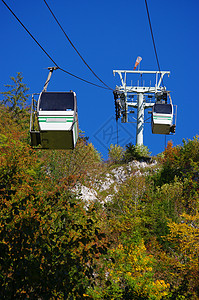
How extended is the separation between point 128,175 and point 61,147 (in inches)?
696

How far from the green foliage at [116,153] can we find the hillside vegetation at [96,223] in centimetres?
13

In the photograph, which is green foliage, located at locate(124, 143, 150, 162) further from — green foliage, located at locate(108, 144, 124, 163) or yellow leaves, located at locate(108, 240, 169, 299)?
yellow leaves, located at locate(108, 240, 169, 299)

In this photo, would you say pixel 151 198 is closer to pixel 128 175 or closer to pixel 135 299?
pixel 128 175

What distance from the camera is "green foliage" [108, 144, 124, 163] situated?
31.7 meters

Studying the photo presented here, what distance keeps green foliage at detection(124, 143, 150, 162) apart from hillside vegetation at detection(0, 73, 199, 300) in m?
0.09

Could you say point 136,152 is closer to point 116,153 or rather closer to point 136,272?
point 116,153

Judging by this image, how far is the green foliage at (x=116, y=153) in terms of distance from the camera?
3173 cm

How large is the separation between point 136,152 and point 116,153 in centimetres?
317

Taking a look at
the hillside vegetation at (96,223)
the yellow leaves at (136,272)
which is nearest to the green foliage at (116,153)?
the hillside vegetation at (96,223)

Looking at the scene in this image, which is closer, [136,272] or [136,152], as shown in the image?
[136,272]

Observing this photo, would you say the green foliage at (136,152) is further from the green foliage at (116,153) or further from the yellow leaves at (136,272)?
the yellow leaves at (136,272)

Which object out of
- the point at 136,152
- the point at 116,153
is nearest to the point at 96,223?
the point at 136,152

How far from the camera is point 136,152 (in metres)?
29.5

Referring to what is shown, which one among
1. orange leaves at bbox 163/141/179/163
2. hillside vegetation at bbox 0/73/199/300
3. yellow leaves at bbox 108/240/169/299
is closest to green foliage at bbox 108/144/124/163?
hillside vegetation at bbox 0/73/199/300
